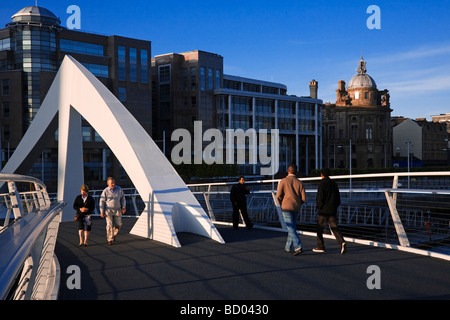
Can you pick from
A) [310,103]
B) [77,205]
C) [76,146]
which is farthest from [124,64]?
[77,205]

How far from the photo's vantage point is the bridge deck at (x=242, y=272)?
564 cm

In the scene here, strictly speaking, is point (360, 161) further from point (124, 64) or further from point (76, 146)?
point (76, 146)

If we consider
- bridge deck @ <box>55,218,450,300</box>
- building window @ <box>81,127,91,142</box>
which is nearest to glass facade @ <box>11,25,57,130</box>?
building window @ <box>81,127,91,142</box>

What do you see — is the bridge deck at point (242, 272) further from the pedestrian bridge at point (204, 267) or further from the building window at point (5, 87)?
the building window at point (5, 87)

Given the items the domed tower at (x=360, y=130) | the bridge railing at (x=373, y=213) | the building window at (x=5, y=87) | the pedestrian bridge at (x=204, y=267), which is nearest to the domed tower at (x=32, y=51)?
the building window at (x=5, y=87)

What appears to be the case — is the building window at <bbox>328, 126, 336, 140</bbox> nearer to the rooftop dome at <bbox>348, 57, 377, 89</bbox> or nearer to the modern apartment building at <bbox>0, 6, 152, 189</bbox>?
the rooftop dome at <bbox>348, 57, 377, 89</bbox>

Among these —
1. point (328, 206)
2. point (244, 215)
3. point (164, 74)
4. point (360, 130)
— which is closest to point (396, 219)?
point (328, 206)

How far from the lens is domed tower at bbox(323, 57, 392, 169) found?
95500mm

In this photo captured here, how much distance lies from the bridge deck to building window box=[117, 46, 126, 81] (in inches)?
2052

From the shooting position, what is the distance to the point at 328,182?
27.9ft

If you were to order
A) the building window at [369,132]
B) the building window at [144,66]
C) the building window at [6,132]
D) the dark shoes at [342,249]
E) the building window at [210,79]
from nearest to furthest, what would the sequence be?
the dark shoes at [342,249]
the building window at [6,132]
the building window at [144,66]
the building window at [210,79]
the building window at [369,132]

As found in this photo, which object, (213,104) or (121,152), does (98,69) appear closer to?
(213,104)

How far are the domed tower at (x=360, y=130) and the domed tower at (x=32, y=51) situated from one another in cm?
5799

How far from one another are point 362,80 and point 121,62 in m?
60.7
